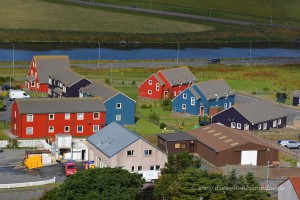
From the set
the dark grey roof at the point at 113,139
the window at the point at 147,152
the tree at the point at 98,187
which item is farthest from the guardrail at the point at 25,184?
the window at the point at 147,152

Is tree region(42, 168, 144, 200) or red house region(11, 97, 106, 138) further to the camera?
red house region(11, 97, 106, 138)

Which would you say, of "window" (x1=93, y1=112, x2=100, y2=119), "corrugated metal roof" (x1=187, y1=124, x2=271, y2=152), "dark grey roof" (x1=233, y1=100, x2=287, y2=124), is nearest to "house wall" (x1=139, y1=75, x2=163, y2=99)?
"dark grey roof" (x1=233, y1=100, x2=287, y2=124)

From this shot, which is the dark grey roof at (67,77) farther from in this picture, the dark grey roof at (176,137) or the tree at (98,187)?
the tree at (98,187)

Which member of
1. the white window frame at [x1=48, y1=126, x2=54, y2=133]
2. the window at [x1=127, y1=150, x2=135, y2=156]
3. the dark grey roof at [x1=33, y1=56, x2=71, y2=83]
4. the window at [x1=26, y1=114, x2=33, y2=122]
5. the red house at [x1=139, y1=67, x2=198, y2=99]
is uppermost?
the dark grey roof at [x1=33, y1=56, x2=71, y2=83]

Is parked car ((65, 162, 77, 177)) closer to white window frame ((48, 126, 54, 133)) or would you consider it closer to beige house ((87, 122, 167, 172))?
beige house ((87, 122, 167, 172))

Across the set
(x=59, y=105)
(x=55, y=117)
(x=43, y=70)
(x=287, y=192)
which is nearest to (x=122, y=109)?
A: (x=59, y=105)

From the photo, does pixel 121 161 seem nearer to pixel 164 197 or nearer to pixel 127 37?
pixel 164 197

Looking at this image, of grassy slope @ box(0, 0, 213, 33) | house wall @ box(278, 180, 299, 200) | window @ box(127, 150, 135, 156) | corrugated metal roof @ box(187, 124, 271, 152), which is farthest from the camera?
grassy slope @ box(0, 0, 213, 33)
